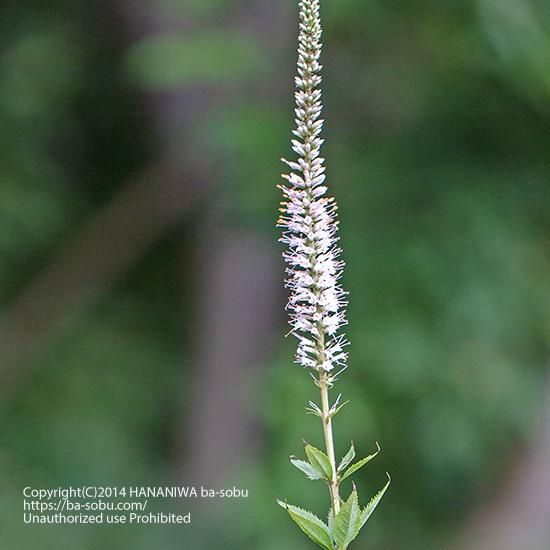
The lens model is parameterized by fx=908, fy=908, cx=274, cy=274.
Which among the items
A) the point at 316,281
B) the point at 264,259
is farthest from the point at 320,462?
the point at 264,259

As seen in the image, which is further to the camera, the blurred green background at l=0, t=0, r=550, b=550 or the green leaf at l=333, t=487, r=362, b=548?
the blurred green background at l=0, t=0, r=550, b=550

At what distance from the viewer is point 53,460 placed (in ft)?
28.7

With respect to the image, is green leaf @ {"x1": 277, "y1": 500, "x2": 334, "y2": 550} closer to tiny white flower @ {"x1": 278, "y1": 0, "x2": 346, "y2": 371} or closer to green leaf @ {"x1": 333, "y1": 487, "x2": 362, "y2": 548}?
green leaf @ {"x1": 333, "y1": 487, "x2": 362, "y2": 548}

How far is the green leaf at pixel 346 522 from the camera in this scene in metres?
1.28

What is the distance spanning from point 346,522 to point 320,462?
0.11m

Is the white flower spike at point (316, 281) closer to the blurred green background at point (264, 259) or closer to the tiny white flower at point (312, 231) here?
the tiny white flower at point (312, 231)

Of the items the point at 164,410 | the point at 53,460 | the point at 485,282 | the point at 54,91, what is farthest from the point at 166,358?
the point at 485,282

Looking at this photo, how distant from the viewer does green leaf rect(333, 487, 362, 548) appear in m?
1.28

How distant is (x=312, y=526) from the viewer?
4.49ft

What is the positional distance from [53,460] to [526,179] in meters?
5.10

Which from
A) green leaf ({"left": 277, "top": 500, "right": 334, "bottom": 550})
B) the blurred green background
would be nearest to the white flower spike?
green leaf ({"left": 277, "top": 500, "right": 334, "bottom": 550})

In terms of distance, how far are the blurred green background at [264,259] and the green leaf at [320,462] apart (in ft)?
15.0

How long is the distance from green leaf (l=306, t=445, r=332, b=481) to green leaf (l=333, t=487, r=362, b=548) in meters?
0.06

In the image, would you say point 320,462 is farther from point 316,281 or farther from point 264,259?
point 264,259
